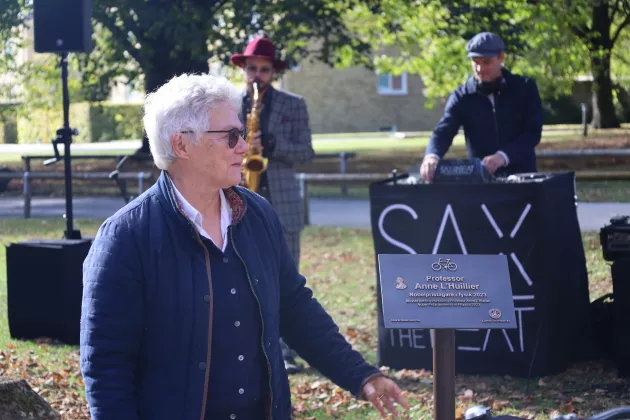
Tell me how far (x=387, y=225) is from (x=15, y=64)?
21643mm

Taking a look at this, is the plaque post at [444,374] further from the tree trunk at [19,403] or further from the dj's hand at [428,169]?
the dj's hand at [428,169]

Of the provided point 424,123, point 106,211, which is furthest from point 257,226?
point 424,123

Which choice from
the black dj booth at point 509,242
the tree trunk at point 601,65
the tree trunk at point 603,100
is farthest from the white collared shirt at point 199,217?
the tree trunk at point 603,100

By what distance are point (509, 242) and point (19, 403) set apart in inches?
121

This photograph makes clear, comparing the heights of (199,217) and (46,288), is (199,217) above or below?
above

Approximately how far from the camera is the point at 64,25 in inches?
362

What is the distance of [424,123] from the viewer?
177 ft

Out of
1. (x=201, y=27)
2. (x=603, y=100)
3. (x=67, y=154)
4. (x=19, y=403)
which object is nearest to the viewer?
(x=19, y=403)

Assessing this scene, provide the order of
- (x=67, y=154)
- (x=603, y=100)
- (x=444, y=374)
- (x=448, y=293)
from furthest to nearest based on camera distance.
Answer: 1. (x=603, y=100)
2. (x=67, y=154)
3. (x=444, y=374)
4. (x=448, y=293)

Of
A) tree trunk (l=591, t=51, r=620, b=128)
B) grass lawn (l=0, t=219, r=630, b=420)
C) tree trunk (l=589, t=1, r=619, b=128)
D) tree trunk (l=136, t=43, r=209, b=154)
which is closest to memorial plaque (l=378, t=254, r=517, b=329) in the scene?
grass lawn (l=0, t=219, r=630, b=420)

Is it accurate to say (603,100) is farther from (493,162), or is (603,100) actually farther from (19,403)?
(19,403)

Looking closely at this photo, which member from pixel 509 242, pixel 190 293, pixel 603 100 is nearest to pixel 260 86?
pixel 509 242

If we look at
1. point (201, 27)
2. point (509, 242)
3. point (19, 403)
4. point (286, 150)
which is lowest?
point (19, 403)

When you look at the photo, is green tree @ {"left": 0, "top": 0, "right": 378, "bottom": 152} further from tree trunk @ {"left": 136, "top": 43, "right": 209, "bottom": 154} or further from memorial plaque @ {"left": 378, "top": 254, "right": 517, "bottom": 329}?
memorial plaque @ {"left": 378, "top": 254, "right": 517, "bottom": 329}
